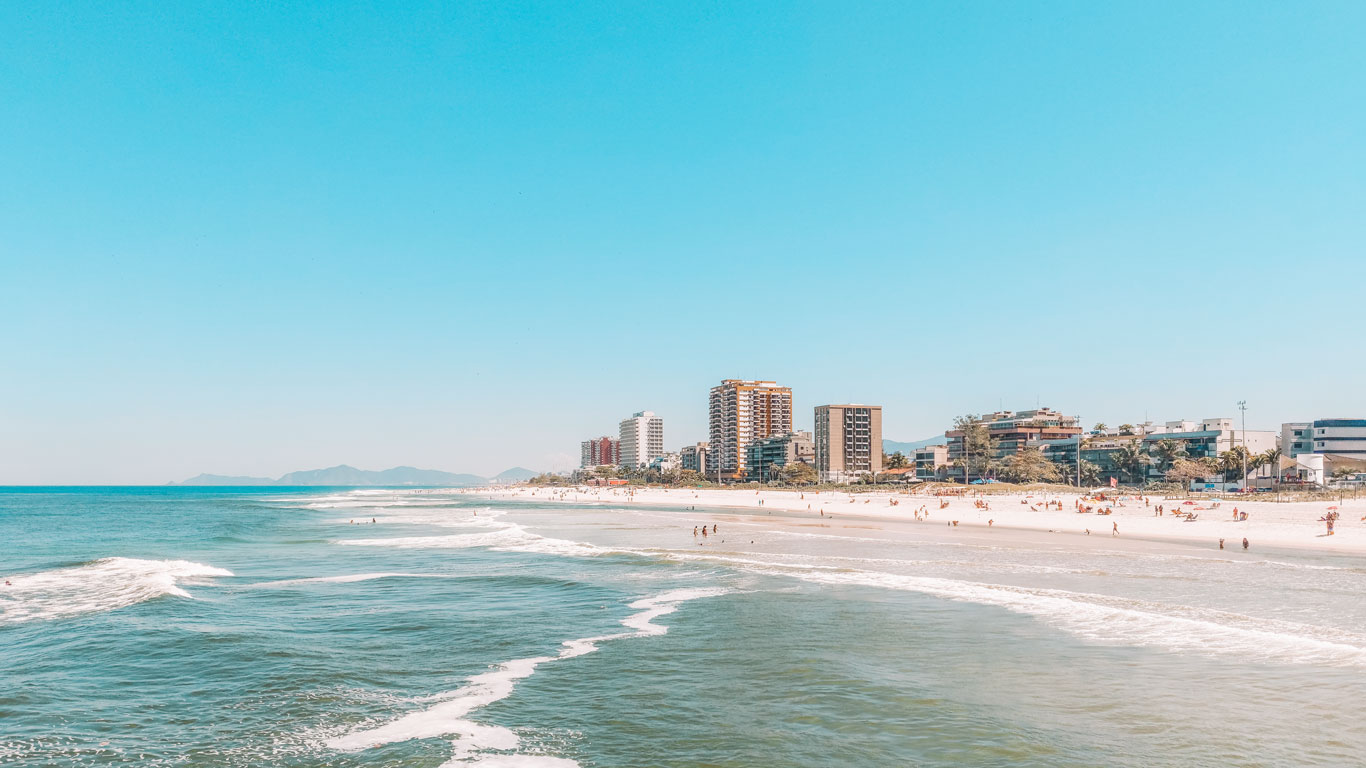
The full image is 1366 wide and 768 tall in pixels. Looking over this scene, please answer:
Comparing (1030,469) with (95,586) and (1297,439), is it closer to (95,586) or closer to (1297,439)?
(1297,439)

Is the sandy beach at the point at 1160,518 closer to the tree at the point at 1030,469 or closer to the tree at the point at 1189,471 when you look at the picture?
the tree at the point at 1189,471

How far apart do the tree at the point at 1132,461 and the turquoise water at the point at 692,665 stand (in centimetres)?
9871

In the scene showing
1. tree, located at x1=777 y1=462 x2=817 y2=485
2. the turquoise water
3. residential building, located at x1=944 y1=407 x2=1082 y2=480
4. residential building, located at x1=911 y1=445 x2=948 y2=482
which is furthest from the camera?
tree, located at x1=777 y1=462 x2=817 y2=485

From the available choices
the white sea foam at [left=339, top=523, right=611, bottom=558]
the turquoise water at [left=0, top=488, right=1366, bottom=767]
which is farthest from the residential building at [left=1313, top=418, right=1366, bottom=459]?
the white sea foam at [left=339, top=523, right=611, bottom=558]

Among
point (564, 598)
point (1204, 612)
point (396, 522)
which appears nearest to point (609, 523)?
point (396, 522)

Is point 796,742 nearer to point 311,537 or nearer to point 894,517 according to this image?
point 311,537

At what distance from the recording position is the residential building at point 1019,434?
15038 centimetres

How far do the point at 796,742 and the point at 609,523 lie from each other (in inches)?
2291

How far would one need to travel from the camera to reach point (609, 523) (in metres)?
69.1

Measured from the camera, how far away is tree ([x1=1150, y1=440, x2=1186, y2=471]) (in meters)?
118

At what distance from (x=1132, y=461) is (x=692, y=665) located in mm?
Answer: 128135

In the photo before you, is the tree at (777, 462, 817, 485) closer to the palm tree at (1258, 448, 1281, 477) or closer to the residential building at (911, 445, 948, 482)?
the residential building at (911, 445, 948, 482)

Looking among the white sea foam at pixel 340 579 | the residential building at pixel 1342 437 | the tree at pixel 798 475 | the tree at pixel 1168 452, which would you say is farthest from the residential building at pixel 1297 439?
the white sea foam at pixel 340 579

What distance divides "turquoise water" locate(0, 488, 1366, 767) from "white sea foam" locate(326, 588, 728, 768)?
0.06 metres
